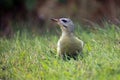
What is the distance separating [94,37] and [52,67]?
6.77 feet

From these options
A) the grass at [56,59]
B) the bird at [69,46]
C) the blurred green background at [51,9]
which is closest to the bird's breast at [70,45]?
the bird at [69,46]

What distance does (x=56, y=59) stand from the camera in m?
8.57

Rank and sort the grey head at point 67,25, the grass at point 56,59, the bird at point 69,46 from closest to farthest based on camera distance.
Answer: the grass at point 56,59 → the bird at point 69,46 → the grey head at point 67,25

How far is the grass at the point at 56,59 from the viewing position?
25.3ft

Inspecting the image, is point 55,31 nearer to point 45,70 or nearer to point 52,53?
point 52,53

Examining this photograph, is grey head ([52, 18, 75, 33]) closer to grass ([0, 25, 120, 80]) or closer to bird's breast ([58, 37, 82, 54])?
bird's breast ([58, 37, 82, 54])

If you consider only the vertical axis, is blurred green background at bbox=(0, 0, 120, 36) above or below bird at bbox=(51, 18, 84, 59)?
below

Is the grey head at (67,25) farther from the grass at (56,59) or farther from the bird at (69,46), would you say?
the grass at (56,59)

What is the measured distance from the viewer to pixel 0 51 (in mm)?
9812

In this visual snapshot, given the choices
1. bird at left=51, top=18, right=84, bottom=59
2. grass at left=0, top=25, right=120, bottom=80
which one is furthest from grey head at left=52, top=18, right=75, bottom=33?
grass at left=0, top=25, right=120, bottom=80

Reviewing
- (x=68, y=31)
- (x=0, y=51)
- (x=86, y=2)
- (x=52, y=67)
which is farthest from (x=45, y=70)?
(x=86, y=2)

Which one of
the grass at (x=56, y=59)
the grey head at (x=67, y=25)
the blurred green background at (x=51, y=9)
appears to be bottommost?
the blurred green background at (x=51, y=9)

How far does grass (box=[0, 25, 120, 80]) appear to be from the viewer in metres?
7.70

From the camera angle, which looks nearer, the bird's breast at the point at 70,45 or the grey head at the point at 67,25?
the bird's breast at the point at 70,45
